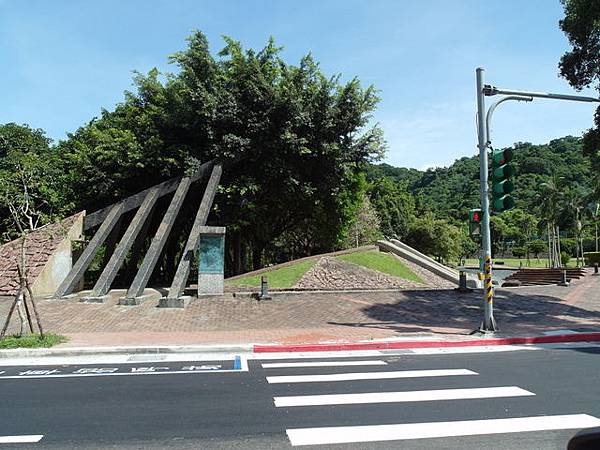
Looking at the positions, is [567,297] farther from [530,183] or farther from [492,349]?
[530,183]

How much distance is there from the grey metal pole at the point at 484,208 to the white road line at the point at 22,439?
1036 centimetres

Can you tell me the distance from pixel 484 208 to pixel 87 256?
48.5 feet

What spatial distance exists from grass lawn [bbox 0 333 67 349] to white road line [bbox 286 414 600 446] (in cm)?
774

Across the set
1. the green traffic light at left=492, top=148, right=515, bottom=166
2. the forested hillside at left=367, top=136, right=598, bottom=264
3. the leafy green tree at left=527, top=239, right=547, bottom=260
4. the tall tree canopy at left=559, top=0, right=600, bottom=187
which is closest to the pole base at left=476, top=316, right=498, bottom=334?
the green traffic light at left=492, top=148, right=515, bottom=166

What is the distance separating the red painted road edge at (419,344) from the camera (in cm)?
1096

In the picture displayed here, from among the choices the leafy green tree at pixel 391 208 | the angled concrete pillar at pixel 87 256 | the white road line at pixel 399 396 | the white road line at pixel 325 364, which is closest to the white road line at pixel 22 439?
the white road line at pixel 399 396

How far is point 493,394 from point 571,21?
14850 millimetres

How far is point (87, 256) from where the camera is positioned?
19.5 metres

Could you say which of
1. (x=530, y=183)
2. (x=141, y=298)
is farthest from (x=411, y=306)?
(x=530, y=183)

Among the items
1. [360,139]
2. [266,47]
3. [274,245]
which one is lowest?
[274,245]

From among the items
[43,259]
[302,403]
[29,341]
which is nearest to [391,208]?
[43,259]

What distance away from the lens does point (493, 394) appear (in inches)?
275

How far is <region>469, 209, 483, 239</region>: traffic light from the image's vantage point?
12.9 meters

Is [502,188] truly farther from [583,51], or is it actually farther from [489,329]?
[583,51]
